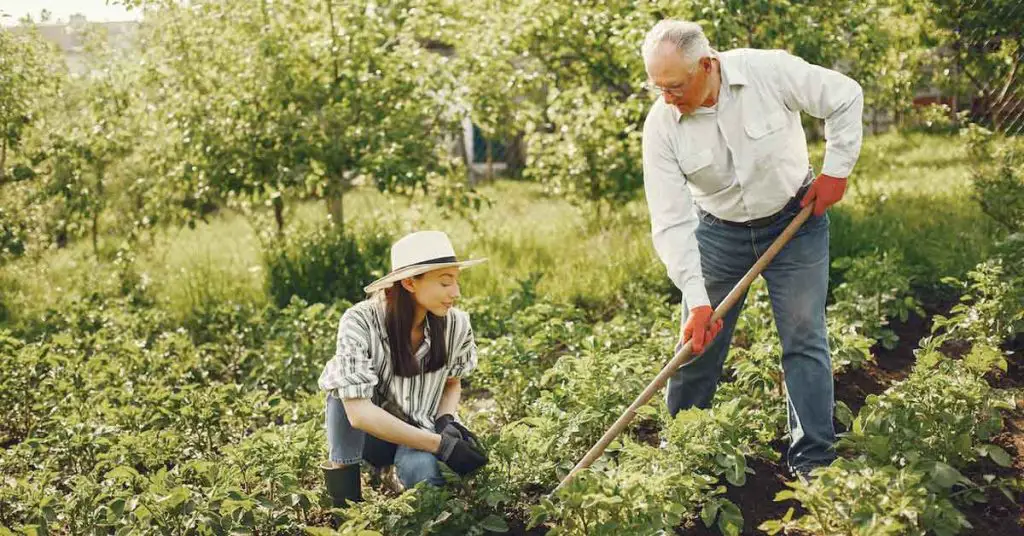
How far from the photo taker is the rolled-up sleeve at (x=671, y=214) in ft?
11.6

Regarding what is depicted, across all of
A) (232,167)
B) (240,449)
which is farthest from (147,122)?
(240,449)

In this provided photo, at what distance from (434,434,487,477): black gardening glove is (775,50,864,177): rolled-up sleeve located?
147 centimetres

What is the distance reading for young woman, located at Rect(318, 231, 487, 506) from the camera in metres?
3.43

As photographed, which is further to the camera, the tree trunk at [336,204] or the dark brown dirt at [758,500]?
the tree trunk at [336,204]

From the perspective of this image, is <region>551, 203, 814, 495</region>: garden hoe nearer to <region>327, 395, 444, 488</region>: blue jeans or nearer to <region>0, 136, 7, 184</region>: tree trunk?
<region>327, 395, 444, 488</region>: blue jeans

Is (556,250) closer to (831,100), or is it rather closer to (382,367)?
(382,367)

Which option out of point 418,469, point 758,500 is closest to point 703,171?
point 758,500

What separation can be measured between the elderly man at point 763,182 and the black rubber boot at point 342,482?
1187mm

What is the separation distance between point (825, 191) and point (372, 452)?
1773 mm

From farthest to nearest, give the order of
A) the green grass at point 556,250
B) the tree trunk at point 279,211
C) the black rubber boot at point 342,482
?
the tree trunk at point 279,211, the green grass at point 556,250, the black rubber boot at point 342,482

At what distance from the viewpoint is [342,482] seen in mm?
3541

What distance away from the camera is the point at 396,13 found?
7562mm

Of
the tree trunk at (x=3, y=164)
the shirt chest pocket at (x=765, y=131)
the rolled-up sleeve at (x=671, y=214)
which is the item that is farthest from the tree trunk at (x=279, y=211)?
the shirt chest pocket at (x=765, y=131)

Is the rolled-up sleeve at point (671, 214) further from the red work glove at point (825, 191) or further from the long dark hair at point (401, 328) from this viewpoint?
the long dark hair at point (401, 328)
